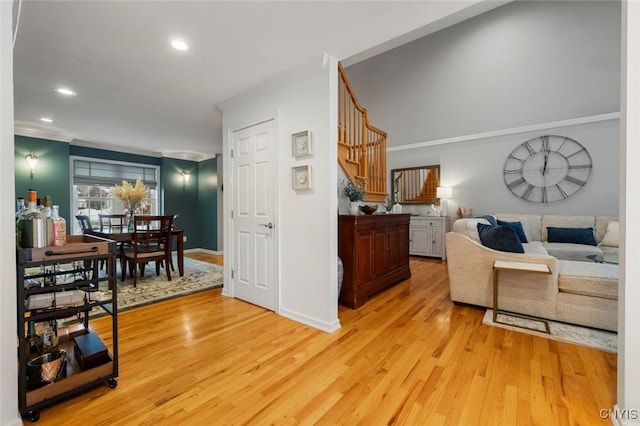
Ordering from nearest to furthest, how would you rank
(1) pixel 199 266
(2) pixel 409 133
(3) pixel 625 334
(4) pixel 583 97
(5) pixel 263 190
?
(3) pixel 625 334, (5) pixel 263 190, (4) pixel 583 97, (1) pixel 199 266, (2) pixel 409 133

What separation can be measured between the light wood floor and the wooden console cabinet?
0.35m

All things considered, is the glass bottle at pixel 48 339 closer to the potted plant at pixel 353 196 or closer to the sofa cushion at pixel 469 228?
the potted plant at pixel 353 196

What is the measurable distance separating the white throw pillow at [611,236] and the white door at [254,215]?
4.98 meters

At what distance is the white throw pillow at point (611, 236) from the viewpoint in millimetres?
3916

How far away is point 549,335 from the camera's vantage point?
228 cm

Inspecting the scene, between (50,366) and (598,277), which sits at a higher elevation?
(598,277)

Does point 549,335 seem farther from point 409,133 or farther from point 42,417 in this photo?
point 409,133

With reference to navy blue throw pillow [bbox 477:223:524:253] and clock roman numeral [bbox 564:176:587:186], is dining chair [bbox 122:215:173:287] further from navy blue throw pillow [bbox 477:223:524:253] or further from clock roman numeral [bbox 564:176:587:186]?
clock roman numeral [bbox 564:176:587:186]

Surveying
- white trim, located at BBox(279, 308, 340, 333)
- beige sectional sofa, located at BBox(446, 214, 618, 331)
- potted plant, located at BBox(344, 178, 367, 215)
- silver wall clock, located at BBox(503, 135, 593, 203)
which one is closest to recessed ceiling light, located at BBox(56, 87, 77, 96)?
potted plant, located at BBox(344, 178, 367, 215)

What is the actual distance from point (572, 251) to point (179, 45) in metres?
5.51

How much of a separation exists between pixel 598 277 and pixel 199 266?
5.60 metres

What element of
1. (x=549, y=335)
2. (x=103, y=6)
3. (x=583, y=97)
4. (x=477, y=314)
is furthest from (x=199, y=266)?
(x=583, y=97)

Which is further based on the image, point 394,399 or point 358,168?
point 358,168

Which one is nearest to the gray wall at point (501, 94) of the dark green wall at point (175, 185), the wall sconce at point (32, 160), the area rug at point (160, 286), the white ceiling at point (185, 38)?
the white ceiling at point (185, 38)
